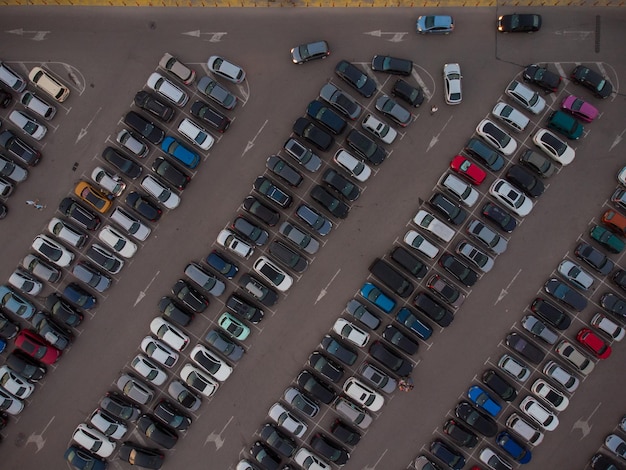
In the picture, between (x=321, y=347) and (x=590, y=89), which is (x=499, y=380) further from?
(x=590, y=89)

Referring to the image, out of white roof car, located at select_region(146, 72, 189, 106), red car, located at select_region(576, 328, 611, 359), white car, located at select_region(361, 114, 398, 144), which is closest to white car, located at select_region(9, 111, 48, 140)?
white roof car, located at select_region(146, 72, 189, 106)

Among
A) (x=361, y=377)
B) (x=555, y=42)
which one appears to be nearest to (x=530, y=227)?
(x=555, y=42)

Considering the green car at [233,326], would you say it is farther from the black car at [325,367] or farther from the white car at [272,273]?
the black car at [325,367]

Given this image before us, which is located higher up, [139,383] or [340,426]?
[340,426]

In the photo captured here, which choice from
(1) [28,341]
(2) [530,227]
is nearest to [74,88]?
(1) [28,341]

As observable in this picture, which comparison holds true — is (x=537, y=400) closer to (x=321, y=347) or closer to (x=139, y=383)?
(x=321, y=347)

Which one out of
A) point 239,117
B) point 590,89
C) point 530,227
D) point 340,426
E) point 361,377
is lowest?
point 340,426

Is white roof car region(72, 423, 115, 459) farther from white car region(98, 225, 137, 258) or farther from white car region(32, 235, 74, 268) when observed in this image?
white car region(98, 225, 137, 258)
